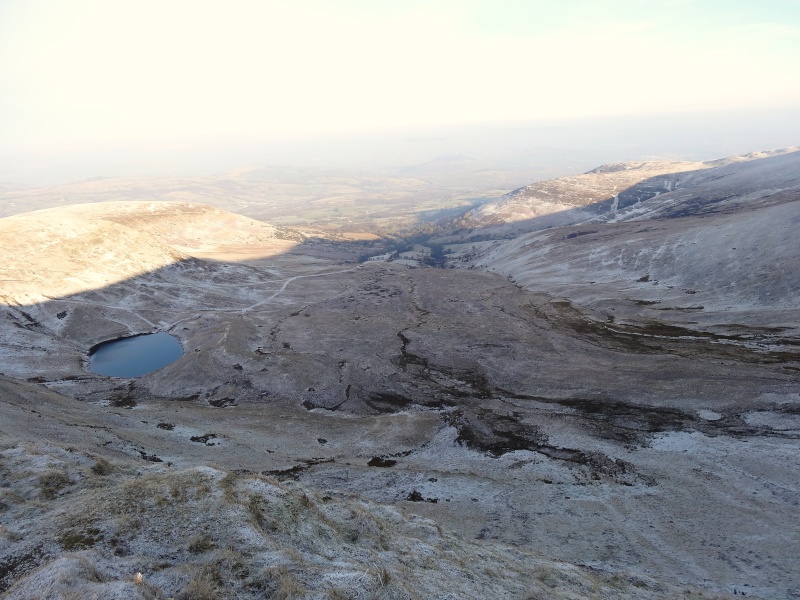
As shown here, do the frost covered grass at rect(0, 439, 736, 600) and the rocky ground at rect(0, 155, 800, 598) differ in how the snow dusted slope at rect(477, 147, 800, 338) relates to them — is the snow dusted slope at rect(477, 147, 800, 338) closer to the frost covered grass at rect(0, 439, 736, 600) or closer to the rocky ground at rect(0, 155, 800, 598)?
the rocky ground at rect(0, 155, 800, 598)

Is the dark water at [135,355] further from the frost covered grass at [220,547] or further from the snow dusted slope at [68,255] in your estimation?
the frost covered grass at [220,547]

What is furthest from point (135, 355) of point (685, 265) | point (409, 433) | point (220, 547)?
point (685, 265)

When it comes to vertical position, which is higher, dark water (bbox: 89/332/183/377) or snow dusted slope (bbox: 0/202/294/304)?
snow dusted slope (bbox: 0/202/294/304)

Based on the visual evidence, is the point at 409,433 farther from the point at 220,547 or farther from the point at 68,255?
the point at 68,255

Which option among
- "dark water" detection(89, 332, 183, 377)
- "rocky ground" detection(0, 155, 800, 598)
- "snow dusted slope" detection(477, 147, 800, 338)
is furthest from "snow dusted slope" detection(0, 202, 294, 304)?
"snow dusted slope" detection(477, 147, 800, 338)

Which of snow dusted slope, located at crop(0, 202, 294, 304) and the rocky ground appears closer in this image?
the rocky ground

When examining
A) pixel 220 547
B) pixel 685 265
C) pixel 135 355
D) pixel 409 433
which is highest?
pixel 220 547
